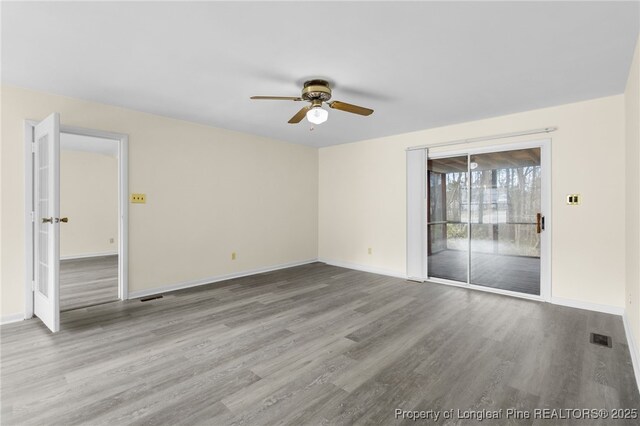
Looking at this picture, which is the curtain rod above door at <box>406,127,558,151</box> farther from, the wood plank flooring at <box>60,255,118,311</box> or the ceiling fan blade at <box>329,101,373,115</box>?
the wood plank flooring at <box>60,255,118,311</box>

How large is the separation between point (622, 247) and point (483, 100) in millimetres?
2228

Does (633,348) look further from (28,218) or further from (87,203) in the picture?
(87,203)

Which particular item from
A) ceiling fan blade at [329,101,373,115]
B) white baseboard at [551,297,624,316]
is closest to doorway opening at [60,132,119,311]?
ceiling fan blade at [329,101,373,115]

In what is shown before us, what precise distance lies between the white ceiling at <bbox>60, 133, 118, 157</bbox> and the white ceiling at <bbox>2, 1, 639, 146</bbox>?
125 inches

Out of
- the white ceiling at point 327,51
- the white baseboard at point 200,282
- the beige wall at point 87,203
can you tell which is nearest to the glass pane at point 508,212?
the white ceiling at point 327,51

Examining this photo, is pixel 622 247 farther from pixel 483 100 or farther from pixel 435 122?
pixel 435 122

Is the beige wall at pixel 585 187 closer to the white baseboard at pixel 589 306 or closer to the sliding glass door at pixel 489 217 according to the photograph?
the white baseboard at pixel 589 306

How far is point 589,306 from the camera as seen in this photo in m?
3.49

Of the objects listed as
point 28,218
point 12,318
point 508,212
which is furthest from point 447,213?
point 12,318

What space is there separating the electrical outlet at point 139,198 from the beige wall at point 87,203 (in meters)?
4.41

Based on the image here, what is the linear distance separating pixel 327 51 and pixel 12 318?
416 centimetres

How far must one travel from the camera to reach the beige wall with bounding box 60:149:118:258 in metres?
6.98

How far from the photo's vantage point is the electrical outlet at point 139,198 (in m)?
4.01

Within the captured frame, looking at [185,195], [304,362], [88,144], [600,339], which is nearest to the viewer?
[304,362]
